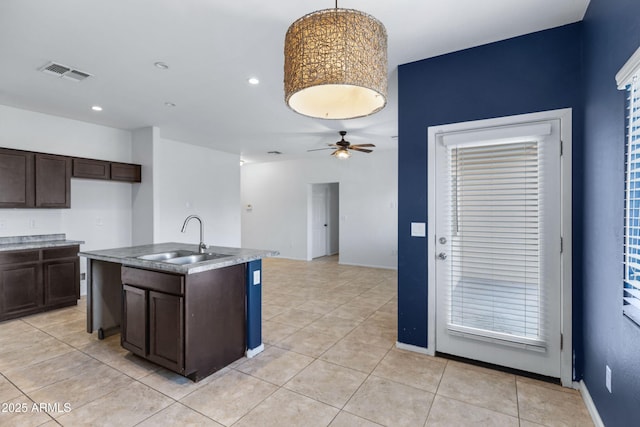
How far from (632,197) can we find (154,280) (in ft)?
10.0

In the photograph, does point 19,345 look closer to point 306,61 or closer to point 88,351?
point 88,351

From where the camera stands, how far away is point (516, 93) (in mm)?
2553

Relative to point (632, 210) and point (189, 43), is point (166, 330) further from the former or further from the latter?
point (632, 210)

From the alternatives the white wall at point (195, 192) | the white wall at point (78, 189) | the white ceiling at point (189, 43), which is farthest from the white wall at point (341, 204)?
the white wall at point (78, 189)

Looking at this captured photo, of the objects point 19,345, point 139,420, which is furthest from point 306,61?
point 19,345

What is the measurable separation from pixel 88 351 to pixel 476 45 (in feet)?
14.5

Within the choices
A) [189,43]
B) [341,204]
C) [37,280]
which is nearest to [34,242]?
[37,280]

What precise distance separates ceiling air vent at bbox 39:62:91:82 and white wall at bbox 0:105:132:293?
170 centimetres

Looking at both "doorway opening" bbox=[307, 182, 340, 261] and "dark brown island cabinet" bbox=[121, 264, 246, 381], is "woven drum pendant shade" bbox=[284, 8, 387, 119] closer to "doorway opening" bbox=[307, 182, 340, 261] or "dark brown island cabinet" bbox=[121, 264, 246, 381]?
"dark brown island cabinet" bbox=[121, 264, 246, 381]

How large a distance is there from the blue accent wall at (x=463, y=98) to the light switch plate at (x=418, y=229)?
4cm

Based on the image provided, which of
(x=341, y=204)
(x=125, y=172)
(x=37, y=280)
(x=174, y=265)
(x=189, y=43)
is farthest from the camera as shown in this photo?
(x=341, y=204)

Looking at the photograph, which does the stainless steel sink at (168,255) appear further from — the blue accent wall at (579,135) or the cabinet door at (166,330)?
the blue accent wall at (579,135)

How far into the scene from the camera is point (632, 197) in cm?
154

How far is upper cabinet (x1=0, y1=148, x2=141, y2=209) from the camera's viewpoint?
391 cm
